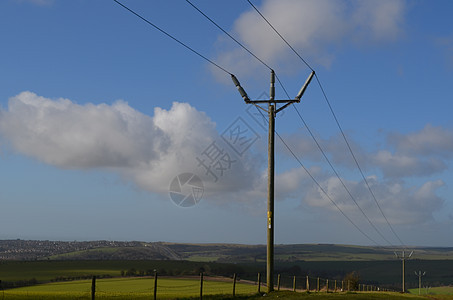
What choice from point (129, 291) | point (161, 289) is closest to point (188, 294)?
point (129, 291)

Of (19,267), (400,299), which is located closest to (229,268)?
(19,267)

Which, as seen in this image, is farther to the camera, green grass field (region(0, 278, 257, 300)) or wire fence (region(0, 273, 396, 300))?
green grass field (region(0, 278, 257, 300))

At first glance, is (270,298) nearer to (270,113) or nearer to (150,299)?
(150,299)

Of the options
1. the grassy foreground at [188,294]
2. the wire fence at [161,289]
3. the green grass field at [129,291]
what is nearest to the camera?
the grassy foreground at [188,294]

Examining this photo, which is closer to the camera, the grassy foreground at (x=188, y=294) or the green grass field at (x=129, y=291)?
the grassy foreground at (x=188, y=294)

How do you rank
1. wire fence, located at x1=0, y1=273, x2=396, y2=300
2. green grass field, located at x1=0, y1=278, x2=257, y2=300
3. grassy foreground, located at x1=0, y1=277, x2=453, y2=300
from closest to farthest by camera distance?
grassy foreground, located at x1=0, y1=277, x2=453, y2=300 < wire fence, located at x1=0, y1=273, x2=396, y2=300 < green grass field, located at x1=0, y1=278, x2=257, y2=300

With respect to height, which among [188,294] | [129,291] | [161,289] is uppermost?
[188,294]

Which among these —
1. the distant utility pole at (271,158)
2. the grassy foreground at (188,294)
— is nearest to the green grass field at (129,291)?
the grassy foreground at (188,294)

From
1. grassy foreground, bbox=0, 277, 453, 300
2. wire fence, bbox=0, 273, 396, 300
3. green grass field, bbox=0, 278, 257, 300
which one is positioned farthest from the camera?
green grass field, bbox=0, 278, 257, 300

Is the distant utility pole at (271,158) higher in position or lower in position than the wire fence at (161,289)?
higher

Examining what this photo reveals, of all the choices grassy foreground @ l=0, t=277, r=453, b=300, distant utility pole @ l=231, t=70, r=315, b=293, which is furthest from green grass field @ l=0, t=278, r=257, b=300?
distant utility pole @ l=231, t=70, r=315, b=293

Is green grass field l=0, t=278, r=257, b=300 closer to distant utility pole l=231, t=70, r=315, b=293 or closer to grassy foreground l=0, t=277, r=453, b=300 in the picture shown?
grassy foreground l=0, t=277, r=453, b=300

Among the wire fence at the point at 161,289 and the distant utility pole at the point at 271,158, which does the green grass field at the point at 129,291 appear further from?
the distant utility pole at the point at 271,158

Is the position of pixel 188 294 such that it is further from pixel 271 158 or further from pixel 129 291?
pixel 129 291
